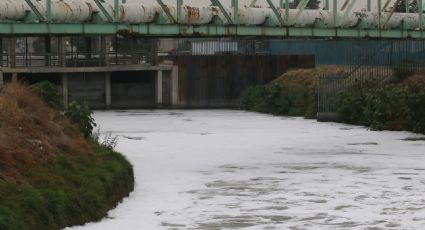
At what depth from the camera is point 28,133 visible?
21.5m

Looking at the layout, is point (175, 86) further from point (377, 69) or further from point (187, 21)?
point (187, 21)

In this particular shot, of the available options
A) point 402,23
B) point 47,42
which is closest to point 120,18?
point 402,23

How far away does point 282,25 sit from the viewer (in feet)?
117

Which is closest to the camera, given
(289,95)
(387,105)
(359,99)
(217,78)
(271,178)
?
(271,178)

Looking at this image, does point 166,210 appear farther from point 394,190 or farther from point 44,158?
point 394,190

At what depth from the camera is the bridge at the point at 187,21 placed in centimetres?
2903

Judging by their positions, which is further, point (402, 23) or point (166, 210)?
point (402, 23)

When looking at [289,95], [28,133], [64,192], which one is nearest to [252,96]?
[289,95]

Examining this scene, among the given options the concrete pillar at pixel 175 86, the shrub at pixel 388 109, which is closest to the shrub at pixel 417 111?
the shrub at pixel 388 109

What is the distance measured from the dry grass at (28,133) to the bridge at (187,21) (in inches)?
109

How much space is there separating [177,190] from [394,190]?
5.29 meters

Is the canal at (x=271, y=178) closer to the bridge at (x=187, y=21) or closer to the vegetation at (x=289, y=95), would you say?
the bridge at (x=187, y=21)

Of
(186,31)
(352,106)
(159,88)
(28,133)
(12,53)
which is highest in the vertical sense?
(186,31)

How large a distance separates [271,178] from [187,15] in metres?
7.58
